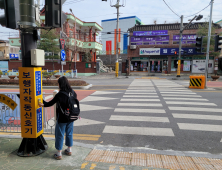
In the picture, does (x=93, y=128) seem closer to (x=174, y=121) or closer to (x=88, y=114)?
(x=88, y=114)

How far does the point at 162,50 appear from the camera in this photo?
29.0m

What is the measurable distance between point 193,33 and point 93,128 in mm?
28088

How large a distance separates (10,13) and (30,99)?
1665 millimetres

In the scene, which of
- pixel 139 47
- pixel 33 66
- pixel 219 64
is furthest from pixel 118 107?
pixel 219 64

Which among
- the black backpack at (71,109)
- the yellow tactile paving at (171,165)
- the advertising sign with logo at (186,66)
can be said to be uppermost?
the advertising sign with logo at (186,66)

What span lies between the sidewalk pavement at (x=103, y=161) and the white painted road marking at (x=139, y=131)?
117 cm

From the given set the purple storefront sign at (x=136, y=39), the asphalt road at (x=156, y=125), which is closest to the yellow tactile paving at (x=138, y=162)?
the asphalt road at (x=156, y=125)

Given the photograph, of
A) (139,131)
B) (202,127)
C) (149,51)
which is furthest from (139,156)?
(149,51)

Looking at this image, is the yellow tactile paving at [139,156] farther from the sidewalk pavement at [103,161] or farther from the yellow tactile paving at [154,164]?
the yellow tactile paving at [154,164]

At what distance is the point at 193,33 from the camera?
2808cm

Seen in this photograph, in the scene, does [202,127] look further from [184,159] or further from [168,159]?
[168,159]

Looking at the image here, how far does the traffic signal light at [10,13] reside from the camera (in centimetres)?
323

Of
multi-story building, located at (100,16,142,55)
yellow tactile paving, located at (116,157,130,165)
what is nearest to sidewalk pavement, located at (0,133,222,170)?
yellow tactile paving, located at (116,157,130,165)

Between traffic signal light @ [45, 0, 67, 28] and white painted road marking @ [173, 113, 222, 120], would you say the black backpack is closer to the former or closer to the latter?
traffic signal light @ [45, 0, 67, 28]
